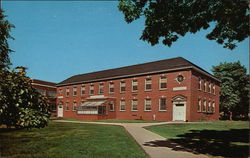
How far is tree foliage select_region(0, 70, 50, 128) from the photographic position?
14.6 ft

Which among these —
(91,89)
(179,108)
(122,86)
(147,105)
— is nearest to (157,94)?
(147,105)

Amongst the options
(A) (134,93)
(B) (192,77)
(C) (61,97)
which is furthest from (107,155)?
(C) (61,97)

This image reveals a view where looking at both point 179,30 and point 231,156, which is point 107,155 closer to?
point 231,156

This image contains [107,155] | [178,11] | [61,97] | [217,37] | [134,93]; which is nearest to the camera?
[107,155]

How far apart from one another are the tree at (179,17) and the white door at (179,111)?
17973mm

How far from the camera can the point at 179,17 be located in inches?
297

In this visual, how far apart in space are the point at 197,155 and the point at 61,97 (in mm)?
40903

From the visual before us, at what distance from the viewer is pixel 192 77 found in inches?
982

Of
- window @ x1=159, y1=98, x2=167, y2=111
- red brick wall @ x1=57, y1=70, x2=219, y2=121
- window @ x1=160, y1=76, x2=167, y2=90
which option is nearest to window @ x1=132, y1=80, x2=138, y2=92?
red brick wall @ x1=57, y1=70, x2=219, y2=121

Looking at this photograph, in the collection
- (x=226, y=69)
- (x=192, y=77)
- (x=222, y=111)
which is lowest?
(x=222, y=111)

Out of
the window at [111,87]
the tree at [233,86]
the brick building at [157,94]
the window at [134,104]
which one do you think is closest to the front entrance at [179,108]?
the brick building at [157,94]

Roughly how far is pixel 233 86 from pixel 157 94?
20815mm

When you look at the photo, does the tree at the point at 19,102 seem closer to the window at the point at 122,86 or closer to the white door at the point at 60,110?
the window at the point at 122,86

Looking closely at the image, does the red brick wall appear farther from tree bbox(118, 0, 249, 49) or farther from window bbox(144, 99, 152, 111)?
tree bbox(118, 0, 249, 49)
